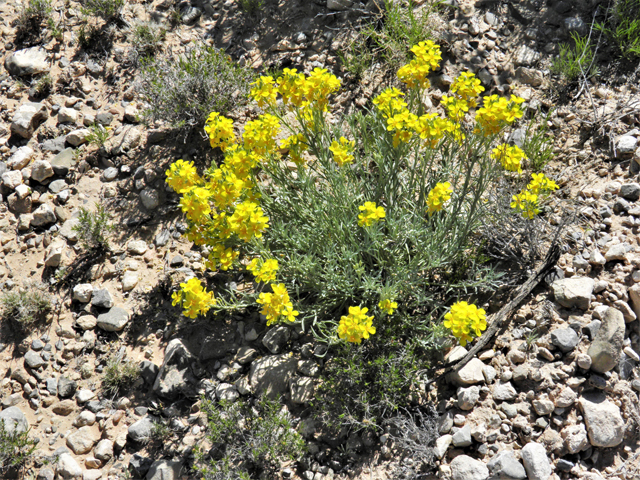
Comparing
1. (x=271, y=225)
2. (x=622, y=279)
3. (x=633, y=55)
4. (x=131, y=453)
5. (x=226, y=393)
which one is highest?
(x=633, y=55)

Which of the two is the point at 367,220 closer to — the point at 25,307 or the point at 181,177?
the point at 181,177

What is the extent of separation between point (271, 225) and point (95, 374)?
1.77 meters

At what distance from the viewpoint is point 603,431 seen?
275 centimetres

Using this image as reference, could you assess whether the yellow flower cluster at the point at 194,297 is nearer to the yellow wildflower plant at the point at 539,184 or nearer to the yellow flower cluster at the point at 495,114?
the yellow flower cluster at the point at 495,114

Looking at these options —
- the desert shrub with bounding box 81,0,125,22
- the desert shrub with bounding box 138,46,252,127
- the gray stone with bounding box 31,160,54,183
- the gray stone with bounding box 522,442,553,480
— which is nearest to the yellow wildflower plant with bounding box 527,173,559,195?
the gray stone with bounding box 522,442,553,480

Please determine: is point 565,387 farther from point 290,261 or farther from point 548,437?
point 290,261

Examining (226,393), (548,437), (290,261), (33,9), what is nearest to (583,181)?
(548,437)

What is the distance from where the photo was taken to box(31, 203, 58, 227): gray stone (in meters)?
4.32

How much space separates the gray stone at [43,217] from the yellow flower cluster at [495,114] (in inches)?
145

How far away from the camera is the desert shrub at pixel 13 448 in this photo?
328 cm

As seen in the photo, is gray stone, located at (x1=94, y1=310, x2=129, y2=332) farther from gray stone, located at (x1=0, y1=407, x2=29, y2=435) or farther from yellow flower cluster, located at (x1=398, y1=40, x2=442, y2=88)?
yellow flower cluster, located at (x1=398, y1=40, x2=442, y2=88)

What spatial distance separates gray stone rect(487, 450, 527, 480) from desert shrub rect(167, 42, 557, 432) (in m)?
0.64

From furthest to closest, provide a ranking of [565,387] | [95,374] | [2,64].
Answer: [2,64]
[95,374]
[565,387]

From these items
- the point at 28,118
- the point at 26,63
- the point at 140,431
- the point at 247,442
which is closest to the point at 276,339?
the point at 247,442
